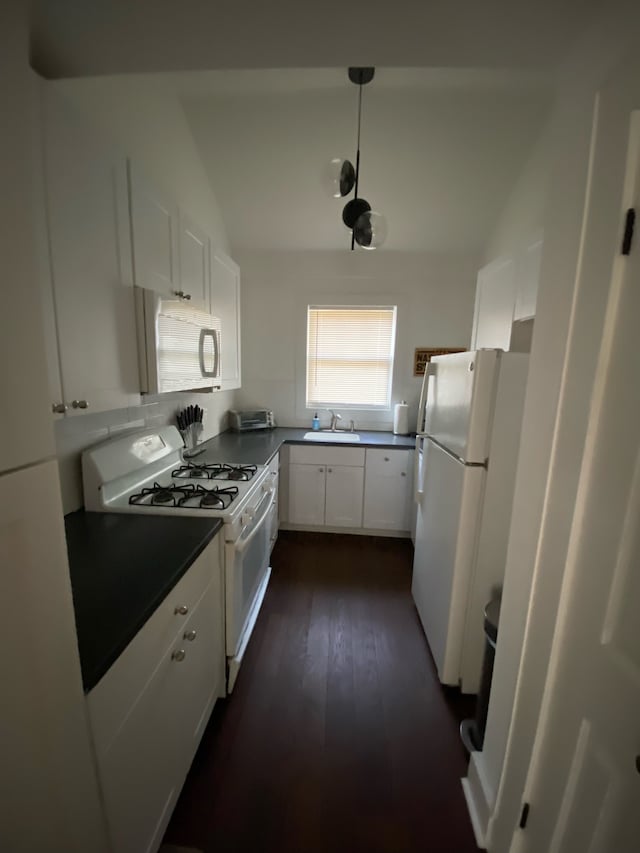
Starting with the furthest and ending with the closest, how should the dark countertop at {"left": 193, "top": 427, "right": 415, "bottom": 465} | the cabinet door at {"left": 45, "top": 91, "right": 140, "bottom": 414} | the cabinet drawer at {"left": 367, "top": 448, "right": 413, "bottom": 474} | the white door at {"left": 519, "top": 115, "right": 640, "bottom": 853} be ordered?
1. the cabinet drawer at {"left": 367, "top": 448, "right": 413, "bottom": 474}
2. the dark countertop at {"left": 193, "top": 427, "right": 415, "bottom": 465}
3. the cabinet door at {"left": 45, "top": 91, "right": 140, "bottom": 414}
4. the white door at {"left": 519, "top": 115, "right": 640, "bottom": 853}

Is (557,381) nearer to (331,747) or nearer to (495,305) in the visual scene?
(331,747)

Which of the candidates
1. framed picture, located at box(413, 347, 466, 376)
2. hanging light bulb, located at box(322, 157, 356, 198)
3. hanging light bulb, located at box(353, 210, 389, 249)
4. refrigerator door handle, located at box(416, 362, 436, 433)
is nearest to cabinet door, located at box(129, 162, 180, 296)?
hanging light bulb, located at box(322, 157, 356, 198)

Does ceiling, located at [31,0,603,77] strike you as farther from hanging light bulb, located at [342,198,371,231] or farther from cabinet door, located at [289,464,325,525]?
cabinet door, located at [289,464,325,525]

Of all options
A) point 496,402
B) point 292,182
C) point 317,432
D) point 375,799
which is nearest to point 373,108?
point 292,182

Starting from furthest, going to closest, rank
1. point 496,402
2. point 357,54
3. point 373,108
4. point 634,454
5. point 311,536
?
point 311,536
point 373,108
point 496,402
point 357,54
point 634,454

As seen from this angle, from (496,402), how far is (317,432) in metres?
2.13

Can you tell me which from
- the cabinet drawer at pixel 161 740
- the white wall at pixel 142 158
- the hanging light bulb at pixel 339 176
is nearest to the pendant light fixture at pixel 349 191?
the hanging light bulb at pixel 339 176

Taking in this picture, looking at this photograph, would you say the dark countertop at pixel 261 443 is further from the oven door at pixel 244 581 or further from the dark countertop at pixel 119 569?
the dark countertop at pixel 119 569

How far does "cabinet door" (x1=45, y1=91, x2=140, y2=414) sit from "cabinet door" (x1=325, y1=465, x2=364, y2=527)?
2.02m

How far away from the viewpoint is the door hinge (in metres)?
0.66

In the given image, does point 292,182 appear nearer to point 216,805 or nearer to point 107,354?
point 107,354

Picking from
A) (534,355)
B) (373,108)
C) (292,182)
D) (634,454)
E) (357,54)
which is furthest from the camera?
(292,182)

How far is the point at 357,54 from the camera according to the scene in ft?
2.72

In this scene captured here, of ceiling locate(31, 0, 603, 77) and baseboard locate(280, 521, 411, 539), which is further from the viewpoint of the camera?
baseboard locate(280, 521, 411, 539)
